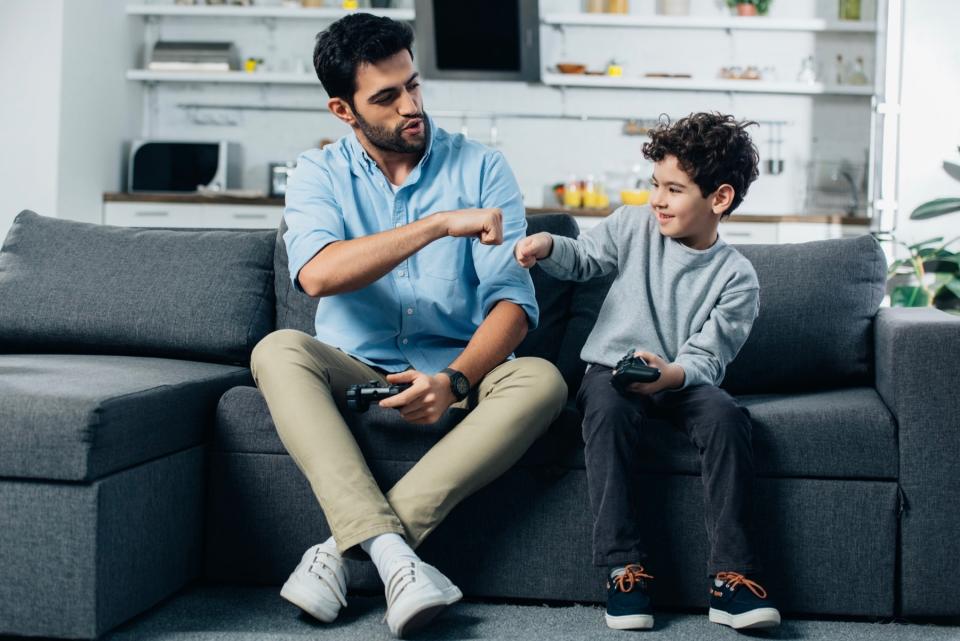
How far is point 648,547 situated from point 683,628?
0.53 feet

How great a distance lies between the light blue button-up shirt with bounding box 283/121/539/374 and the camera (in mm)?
2027

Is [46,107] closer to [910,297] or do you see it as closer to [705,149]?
[705,149]

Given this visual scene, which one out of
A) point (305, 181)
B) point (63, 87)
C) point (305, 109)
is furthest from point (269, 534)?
point (305, 109)

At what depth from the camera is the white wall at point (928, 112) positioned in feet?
15.6

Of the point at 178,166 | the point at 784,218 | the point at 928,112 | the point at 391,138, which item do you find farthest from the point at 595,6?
the point at 391,138

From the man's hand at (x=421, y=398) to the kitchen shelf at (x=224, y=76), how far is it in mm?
3846

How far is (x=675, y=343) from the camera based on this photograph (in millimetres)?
2041

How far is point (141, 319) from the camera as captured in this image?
2398mm

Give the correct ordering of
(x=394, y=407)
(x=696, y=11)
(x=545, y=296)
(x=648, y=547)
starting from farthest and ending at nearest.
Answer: (x=696, y=11) < (x=545, y=296) < (x=648, y=547) < (x=394, y=407)

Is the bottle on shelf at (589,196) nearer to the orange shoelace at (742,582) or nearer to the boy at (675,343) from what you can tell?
the boy at (675,343)

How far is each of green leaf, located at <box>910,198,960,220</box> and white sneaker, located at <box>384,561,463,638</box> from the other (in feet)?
12.1

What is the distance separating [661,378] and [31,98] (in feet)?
13.1

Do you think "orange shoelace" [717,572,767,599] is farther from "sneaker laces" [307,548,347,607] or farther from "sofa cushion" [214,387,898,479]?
"sneaker laces" [307,548,347,607]

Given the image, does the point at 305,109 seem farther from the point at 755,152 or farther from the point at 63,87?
the point at 755,152
